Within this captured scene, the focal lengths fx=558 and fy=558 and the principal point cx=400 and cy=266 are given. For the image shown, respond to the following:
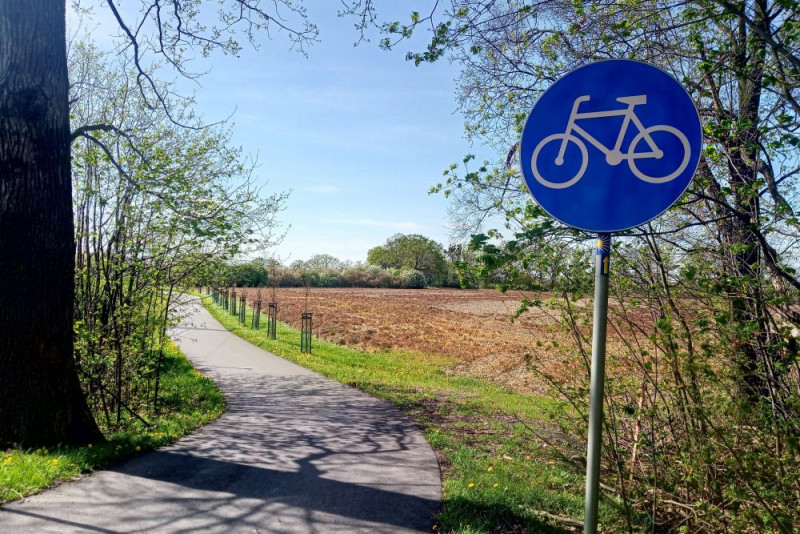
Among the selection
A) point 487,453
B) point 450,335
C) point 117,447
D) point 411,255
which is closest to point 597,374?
point 487,453

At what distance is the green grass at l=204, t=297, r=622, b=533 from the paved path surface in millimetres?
269

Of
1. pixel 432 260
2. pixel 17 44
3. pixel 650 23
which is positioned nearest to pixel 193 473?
pixel 17 44

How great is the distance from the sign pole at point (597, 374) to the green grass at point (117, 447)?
168 inches

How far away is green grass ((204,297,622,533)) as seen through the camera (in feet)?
14.2

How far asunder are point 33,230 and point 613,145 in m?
5.46

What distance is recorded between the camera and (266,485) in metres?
5.00

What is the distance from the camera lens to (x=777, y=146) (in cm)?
378

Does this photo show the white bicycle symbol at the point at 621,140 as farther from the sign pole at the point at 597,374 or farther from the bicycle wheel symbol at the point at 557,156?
the sign pole at the point at 597,374

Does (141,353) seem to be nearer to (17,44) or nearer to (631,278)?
(17,44)

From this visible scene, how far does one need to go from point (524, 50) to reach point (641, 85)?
3821 millimetres

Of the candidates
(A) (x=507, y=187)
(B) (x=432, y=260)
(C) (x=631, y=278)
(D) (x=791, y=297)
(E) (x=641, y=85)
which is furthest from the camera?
(B) (x=432, y=260)

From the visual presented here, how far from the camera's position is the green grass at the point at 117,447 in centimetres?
452

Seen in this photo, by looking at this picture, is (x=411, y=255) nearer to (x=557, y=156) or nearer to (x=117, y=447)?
(x=117, y=447)

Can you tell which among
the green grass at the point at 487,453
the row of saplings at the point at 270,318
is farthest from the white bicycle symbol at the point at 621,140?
the row of saplings at the point at 270,318
